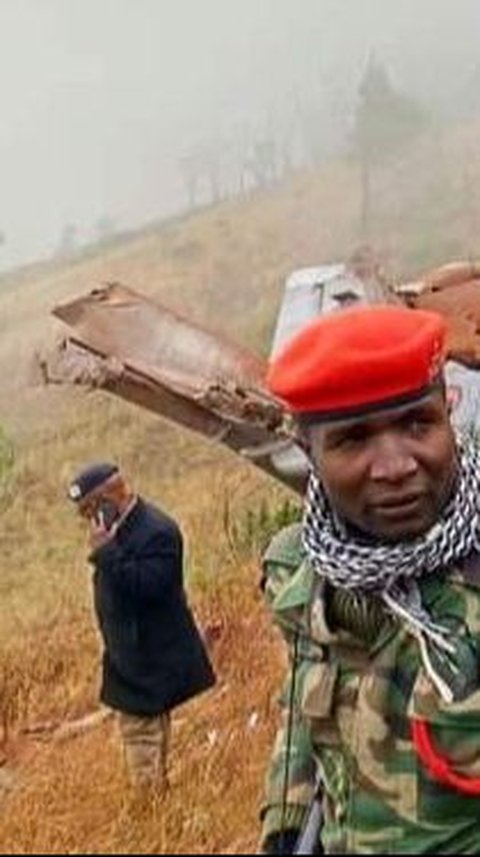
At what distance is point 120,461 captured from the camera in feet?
80.8

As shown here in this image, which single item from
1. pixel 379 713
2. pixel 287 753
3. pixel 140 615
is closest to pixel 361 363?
pixel 379 713

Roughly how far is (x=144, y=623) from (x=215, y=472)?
1492 centimetres

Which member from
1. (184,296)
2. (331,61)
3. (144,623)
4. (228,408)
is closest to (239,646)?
(144,623)

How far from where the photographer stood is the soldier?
6.04 ft

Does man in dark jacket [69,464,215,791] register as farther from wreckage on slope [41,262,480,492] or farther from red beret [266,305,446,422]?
red beret [266,305,446,422]

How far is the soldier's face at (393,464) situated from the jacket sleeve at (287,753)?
25cm

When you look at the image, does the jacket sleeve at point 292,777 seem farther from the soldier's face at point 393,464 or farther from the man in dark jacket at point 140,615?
the man in dark jacket at point 140,615

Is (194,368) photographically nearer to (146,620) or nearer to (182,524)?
(146,620)

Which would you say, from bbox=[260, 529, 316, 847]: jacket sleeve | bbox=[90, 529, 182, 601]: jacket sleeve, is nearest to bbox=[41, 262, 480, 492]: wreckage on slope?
bbox=[90, 529, 182, 601]: jacket sleeve

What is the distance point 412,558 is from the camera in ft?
6.23

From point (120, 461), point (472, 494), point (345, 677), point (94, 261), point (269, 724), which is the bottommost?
point (94, 261)

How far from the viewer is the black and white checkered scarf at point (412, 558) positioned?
1898 millimetres

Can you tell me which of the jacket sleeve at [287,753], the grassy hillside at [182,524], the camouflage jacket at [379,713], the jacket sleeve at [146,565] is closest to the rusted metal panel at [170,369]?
the jacket sleeve at [146,565]

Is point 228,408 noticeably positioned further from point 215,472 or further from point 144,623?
point 215,472
